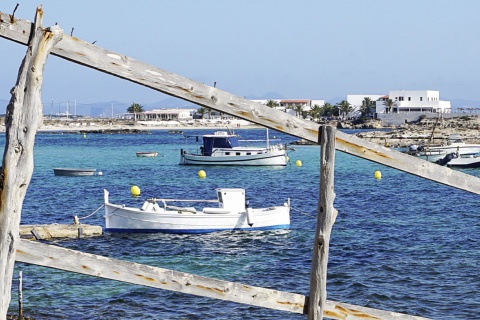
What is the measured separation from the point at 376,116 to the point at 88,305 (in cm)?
17502

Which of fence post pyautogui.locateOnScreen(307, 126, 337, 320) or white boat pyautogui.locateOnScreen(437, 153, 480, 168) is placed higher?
fence post pyautogui.locateOnScreen(307, 126, 337, 320)

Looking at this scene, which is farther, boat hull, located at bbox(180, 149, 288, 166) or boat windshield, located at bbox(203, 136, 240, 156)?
boat windshield, located at bbox(203, 136, 240, 156)

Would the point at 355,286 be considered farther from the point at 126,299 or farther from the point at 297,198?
the point at 297,198

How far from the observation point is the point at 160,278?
577cm

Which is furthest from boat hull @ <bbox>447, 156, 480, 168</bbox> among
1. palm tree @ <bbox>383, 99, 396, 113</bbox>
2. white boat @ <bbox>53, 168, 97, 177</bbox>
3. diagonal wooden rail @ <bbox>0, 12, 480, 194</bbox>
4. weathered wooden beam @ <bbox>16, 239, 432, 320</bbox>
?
palm tree @ <bbox>383, 99, 396, 113</bbox>

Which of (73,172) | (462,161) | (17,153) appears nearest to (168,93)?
(17,153)

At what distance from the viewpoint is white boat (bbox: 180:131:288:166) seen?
213 feet

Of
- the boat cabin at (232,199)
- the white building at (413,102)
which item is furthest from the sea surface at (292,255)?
the white building at (413,102)

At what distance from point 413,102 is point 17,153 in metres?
187

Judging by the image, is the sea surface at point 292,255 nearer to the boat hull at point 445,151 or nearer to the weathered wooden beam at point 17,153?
the weathered wooden beam at point 17,153

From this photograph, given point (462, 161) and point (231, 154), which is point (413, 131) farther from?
point (231, 154)

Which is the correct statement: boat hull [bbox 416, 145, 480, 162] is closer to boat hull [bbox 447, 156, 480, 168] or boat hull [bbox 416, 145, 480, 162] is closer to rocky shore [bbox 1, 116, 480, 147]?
boat hull [bbox 447, 156, 480, 168]

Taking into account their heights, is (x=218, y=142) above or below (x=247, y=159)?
above

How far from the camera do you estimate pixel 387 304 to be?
17547 mm
